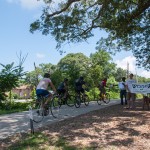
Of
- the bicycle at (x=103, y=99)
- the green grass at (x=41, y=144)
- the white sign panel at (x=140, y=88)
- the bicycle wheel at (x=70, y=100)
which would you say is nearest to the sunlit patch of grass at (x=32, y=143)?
the green grass at (x=41, y=144)

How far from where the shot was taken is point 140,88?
56.4 ft

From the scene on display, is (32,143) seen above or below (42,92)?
below

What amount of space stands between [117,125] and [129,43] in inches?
632

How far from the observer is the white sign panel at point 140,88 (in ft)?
55.8

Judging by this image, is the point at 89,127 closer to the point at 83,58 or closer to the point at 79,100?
the point at 79,100

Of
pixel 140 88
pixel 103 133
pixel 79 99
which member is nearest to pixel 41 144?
pixel 103 133

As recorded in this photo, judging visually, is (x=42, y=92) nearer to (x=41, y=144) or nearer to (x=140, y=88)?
(x=41, y=144)

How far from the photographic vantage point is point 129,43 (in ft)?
89.6

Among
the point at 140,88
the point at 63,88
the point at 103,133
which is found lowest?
the point at 103,133

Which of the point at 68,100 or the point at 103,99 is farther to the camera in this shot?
the point at 103,99

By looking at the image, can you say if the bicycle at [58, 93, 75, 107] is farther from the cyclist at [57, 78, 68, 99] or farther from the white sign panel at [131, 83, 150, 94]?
the white sign panel at [131, 83, 150, 94]

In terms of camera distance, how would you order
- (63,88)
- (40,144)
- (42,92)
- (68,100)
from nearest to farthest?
(40,144)
(42,92)
(63,88)
(68,100)

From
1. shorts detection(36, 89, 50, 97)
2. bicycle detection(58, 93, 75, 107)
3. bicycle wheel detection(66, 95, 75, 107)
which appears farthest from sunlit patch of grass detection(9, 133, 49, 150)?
bicycle wheel detection(66, 95, 75, 107)

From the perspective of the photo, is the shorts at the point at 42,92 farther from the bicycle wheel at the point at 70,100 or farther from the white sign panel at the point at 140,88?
the bicycle wheel at the point at 70,100
